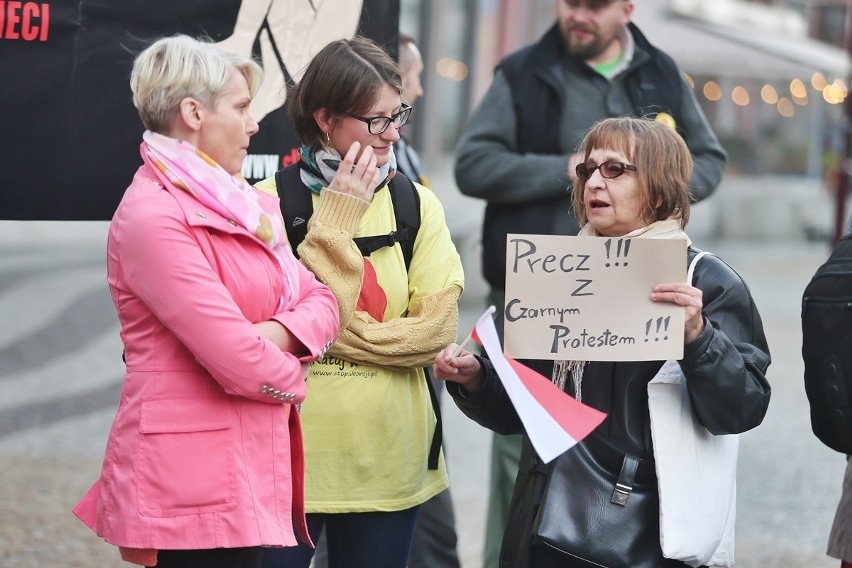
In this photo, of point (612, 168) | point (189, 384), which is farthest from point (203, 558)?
point (612, 168)

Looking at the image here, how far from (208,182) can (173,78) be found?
9.1 inches

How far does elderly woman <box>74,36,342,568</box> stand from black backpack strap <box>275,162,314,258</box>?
36cm

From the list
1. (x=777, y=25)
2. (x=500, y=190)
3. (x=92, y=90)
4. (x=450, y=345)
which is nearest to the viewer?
(x=450, y=345)

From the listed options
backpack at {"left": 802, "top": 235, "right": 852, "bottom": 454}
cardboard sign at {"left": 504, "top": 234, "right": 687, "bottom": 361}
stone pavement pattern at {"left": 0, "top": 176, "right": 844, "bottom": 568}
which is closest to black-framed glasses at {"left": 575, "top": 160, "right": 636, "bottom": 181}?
cardboard sign at {"left": 504, "top": 234, "right": 687, "bottom": 361}

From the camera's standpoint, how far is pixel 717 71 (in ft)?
68.4

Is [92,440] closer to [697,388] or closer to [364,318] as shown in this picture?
[364,318]

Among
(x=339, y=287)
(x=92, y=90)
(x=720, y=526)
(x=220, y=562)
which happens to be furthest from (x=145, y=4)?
(x=720, y=526)

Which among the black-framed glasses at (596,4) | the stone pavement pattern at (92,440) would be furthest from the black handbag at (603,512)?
the stone pavement pattern at (92,440)

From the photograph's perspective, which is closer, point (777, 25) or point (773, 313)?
point (773, 313)

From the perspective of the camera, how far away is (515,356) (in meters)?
2.85

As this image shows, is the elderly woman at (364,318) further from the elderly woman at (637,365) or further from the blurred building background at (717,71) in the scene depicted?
the blurred building background at (717,71)

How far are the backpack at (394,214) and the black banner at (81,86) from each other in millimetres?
653

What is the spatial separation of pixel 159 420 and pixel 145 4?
150 centimetres

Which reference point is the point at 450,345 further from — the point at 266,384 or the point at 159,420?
the point at 159,420
